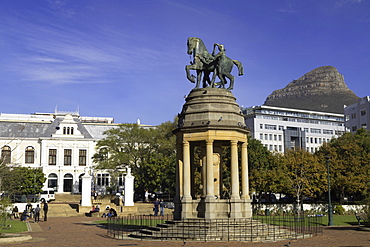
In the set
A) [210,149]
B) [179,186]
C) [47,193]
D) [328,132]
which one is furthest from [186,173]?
[328,132]

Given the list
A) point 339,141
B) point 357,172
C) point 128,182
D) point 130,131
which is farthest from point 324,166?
point 130,131

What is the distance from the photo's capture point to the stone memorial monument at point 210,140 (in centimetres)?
2556

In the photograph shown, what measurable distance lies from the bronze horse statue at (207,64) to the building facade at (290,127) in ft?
269

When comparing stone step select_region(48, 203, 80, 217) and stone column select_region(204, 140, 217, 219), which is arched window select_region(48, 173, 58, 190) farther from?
stone column select_region(204, 140, 217, 219)

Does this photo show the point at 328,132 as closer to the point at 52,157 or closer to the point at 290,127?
the point at 290,127

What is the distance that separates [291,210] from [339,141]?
58.4 ft

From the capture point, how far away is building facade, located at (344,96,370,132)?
94125 mm

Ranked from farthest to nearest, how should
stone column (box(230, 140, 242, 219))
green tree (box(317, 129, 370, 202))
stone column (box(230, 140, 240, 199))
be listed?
green tree (box(317, 129, 370, 202)) → stone column (box(230, 140, 240, 199)) → stone column (box(230, 140, 242, 219))

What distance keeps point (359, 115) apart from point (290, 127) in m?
23.4

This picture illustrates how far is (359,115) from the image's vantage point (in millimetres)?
97000

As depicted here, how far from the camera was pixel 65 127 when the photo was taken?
9144 cm

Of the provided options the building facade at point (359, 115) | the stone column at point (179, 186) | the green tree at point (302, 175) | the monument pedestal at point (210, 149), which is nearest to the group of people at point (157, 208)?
the green tree at point (302, 175)

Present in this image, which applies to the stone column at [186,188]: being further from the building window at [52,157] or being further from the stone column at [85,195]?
the building window at [52,157]

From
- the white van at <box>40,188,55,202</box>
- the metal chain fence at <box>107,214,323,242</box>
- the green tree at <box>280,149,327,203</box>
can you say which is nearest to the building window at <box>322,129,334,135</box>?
the green tree at <box>280,149,327,203</box>
